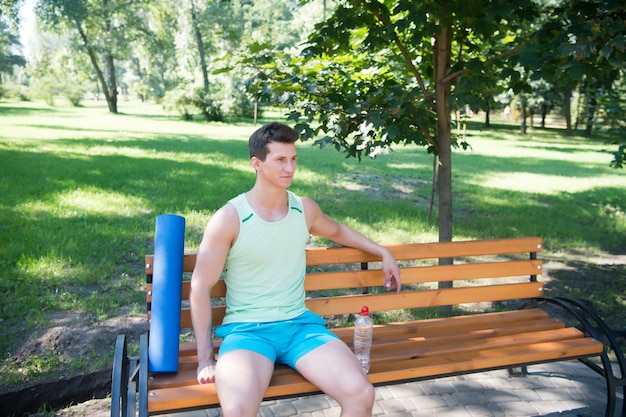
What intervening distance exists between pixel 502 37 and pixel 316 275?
342 centimetres

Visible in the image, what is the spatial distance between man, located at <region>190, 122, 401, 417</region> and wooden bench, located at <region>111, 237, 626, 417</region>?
135 mm

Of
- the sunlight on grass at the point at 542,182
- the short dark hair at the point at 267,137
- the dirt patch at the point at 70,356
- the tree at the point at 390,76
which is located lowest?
the dirt patch at the point at 70,356

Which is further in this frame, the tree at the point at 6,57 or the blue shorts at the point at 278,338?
the tree at the point at 6,57

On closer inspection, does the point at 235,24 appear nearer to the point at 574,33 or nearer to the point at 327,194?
the point at 327,194

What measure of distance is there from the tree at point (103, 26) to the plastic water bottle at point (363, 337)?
37.8 m

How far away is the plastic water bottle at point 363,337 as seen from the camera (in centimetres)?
314

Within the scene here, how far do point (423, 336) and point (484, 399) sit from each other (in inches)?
25.3

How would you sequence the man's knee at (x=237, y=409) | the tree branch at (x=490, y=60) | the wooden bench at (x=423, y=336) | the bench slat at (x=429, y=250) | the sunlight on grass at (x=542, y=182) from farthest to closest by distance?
1. the sunlight on grass at (x=542, y=182)
2. the tree branch at (x=490, y=60)
3. the bench slat at (x=429, y=250)
4. the wooden bench at (x=423, y=336)
5. the man's knee at (x=237, y=409)

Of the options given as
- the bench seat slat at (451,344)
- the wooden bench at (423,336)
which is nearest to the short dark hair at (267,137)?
the wooden bench at (423,336)

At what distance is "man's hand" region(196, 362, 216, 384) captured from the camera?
2.76 metres

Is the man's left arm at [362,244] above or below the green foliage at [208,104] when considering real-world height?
below

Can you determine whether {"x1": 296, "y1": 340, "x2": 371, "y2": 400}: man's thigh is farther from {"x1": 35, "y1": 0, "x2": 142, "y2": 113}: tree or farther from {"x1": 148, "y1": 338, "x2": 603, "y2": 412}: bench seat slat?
{"x1": 35, "y1": 0, "x2": 142, "y2": 113}: tree

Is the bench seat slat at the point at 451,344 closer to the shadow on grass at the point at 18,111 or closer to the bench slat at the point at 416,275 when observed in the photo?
the bench slat at the point at 416,275

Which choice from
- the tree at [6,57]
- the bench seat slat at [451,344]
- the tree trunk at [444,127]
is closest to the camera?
the bench seat slat at [451,344]
